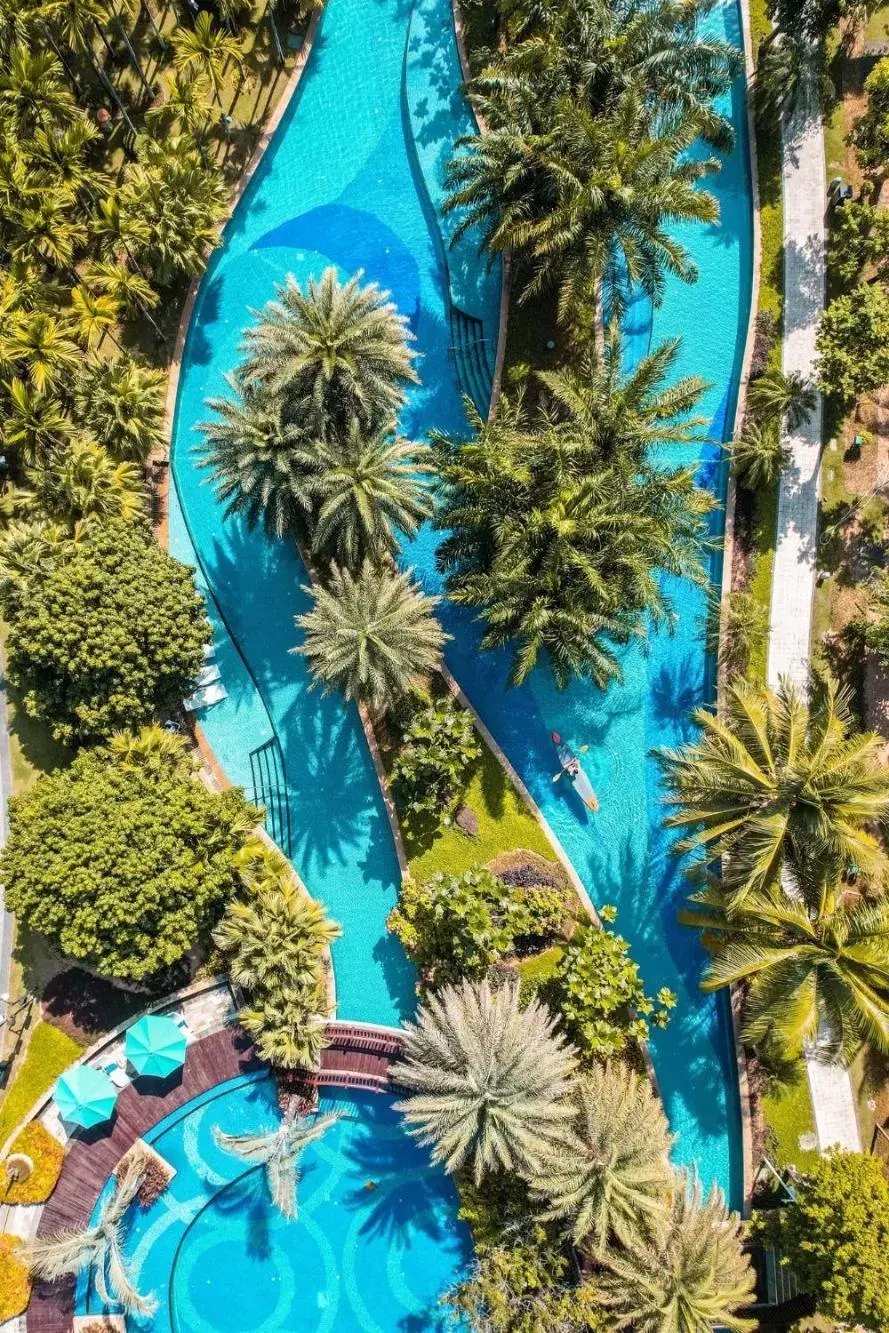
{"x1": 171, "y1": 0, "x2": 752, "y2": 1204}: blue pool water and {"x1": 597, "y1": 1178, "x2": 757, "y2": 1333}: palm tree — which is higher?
{"x1": 171, "y1": 0, "x2": 752, "y2": 1204}: blue pool water

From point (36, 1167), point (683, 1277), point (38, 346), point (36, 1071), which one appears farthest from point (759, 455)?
point (36, 1167)

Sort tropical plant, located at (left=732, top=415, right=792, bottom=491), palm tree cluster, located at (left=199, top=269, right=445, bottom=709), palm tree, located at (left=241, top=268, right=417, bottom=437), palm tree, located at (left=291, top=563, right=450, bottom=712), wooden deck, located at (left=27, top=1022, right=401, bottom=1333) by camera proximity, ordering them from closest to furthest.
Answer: palm tree, located at (left=241, top=268, right=417, bottom=437), palm tree cluster, located at (left=199, top=269, right=445, bottom=709), palm tree, located at (left=291, top=563, right=450, bottom=712), wooden deck, located at (left=27, top=1022, right=401, bottom=1333), tropical plant, located at (left=732, top=415, right=792, bottom=491)

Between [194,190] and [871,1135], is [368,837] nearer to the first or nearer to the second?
[871,1135]

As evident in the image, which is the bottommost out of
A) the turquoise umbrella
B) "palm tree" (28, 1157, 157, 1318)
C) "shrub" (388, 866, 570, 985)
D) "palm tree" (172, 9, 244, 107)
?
"palm tree" (28, 1157, 157, 1318)

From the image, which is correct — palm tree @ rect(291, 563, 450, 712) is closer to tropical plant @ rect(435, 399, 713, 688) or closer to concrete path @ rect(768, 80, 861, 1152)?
tropical plant @ rect(435, 399, 713, 688)

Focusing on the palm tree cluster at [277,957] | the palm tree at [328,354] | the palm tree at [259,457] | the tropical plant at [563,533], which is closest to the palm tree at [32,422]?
the palm tree at [259,457]

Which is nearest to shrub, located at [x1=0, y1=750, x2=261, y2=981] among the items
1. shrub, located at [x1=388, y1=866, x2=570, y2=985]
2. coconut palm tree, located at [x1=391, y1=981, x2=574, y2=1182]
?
shrub, located at [x1=388, y1=866, x2=570, y2=985]

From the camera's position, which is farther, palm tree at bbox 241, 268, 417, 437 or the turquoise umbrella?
the turquoise umbrella
